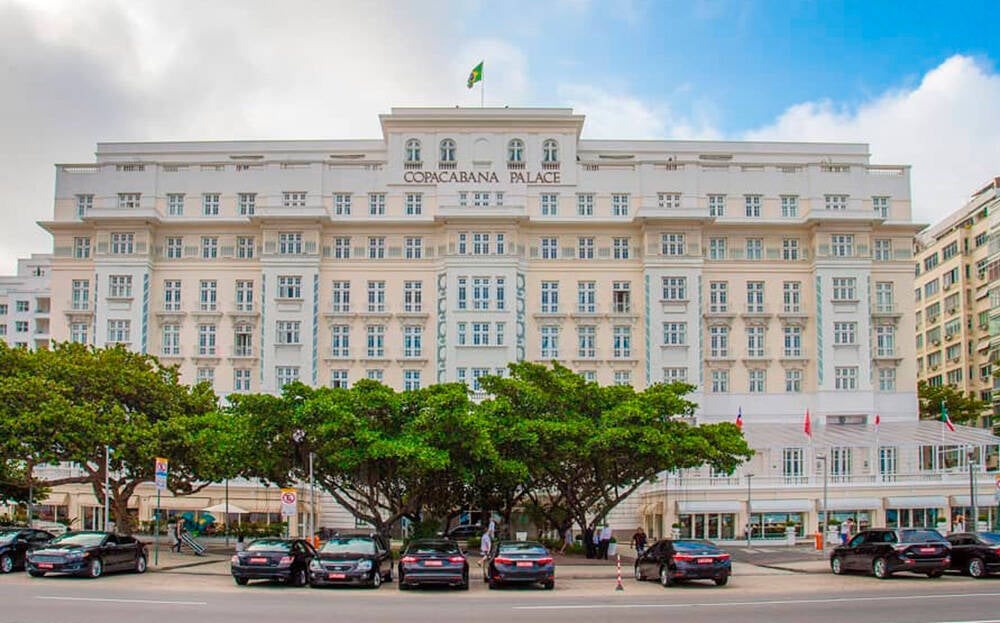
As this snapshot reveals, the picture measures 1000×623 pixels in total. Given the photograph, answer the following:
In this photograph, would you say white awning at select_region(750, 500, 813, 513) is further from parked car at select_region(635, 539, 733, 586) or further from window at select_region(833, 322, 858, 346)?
parked car at select_region(635, 539, 733, 586)

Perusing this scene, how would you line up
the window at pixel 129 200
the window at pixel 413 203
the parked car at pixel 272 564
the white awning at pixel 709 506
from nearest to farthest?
the parked car at pixel 272 564 → the white awning at pixel 709 506 → the window at pixel 413 203 → the window at pixel 129 200

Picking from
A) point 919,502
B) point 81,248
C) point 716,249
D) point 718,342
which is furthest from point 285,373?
point 919,502

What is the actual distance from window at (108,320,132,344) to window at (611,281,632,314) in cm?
3192

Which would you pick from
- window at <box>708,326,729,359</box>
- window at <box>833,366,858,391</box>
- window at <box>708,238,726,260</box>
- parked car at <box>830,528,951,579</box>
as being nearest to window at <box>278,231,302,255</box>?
window at <box>708,238,726,260</box>

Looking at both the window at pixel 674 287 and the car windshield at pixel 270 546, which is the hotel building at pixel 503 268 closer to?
the window at pixel 674 287

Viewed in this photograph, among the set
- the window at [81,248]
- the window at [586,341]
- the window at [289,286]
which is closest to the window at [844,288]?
the window at [586,341]

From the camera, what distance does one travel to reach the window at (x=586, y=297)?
73.2 meters

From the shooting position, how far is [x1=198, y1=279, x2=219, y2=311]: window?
241 feet

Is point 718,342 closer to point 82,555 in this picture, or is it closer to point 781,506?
point 781,506

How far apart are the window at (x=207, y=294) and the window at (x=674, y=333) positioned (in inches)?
1173

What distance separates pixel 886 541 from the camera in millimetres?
32594

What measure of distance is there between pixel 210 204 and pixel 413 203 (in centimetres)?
1392

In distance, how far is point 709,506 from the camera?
6200 cm

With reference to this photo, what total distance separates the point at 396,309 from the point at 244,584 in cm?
4306
